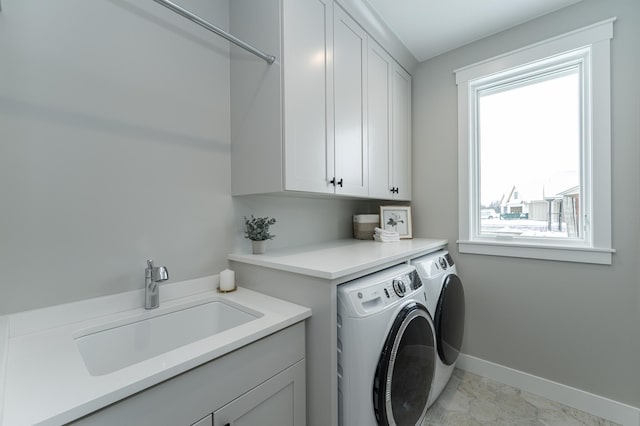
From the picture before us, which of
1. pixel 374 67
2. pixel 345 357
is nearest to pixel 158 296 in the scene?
pixel 345 357

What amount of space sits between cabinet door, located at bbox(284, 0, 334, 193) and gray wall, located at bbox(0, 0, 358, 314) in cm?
46

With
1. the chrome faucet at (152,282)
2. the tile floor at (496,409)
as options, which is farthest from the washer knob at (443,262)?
the chrome faucet at (152,282)

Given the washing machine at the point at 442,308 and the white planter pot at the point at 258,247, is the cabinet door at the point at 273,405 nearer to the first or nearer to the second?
the white planter pot at the point at 258,247

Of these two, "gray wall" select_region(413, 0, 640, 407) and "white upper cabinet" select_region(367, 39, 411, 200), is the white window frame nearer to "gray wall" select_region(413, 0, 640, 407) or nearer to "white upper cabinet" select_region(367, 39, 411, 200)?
"gray wall" select_region(413, 0, 640, 407)

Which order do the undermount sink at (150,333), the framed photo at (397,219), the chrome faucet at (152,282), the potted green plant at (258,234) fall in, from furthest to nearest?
the framed photo at (397,219)
the potted green plant at (258,234)
the chrome faucet at (152,282)
the undermount sink at (150,333)

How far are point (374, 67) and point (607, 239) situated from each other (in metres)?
1.84

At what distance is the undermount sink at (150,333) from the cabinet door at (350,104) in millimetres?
919

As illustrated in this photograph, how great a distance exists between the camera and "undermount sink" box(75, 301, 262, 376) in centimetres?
97

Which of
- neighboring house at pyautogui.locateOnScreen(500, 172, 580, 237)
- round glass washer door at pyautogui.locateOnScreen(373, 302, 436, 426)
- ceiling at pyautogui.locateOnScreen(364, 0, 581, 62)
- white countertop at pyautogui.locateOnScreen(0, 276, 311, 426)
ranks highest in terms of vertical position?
ceiling at pyautogui.locateOnScreen(364, 0, 581, 62)

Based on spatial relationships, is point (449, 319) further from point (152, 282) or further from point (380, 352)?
point (152, 282)

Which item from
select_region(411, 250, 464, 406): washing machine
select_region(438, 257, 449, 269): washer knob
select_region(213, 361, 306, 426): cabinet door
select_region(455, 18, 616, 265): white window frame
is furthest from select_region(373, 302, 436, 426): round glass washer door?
select_region(455, 18, 616, 265): white window frame

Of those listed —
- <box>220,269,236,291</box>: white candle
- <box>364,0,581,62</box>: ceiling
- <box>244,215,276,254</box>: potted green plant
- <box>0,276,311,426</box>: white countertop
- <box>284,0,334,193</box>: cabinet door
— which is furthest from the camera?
<box>364,0,581,62</box>: ceiling

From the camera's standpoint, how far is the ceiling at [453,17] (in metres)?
1.66

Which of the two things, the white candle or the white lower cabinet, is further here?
the white candle
